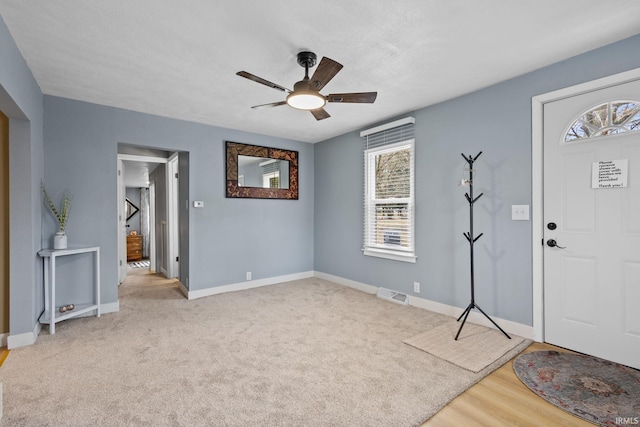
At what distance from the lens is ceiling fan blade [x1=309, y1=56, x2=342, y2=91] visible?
6.86 ft

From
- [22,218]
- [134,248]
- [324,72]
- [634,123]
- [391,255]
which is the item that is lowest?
[134,248]

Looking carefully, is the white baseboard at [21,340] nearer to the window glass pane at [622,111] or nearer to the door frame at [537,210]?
the door frame at [537,210]

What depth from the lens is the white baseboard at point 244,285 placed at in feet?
14.2

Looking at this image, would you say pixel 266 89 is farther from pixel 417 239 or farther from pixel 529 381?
pixel 529 381

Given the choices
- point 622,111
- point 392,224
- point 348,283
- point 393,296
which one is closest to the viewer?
point 622,111

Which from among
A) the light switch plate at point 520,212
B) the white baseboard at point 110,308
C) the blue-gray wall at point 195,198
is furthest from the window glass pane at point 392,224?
the white baseboard at point 110,308

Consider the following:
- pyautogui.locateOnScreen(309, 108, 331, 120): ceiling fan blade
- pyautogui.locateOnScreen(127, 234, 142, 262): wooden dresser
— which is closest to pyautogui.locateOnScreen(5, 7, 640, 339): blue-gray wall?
pyautogui.locateOnScreen(309, 108, 331, 120): ceiling fan blade

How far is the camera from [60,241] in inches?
127

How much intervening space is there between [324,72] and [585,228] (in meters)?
2.51

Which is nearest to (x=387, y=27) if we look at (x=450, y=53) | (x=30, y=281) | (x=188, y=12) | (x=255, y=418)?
(x=450, y=53)

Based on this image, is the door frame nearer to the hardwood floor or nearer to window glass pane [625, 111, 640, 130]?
window glass pane [625, 111, 640, 130]

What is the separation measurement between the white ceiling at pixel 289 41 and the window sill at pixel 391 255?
196cm

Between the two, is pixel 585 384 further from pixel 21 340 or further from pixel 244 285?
pixel 21 340

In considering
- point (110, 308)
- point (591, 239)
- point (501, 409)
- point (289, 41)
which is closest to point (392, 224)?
point (591, 239)
